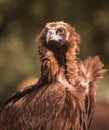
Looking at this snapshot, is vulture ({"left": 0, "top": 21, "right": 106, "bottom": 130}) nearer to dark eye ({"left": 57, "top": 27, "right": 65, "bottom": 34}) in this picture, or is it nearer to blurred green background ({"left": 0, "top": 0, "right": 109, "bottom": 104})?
dark eye ({"left": 57, "top": 27, "right": 65, "bottom": 34})

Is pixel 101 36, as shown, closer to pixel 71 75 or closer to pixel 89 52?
pixel 89 52

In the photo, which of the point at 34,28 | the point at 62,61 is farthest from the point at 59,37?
the point at 34,28

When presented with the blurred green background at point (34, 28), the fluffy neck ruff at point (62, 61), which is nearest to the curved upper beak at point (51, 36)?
the fluffy neck ruff at point (62, 61)

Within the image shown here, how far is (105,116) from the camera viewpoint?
12141 mm

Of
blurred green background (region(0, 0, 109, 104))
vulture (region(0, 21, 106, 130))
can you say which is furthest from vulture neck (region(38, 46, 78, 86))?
blurred green background (region(0, 0, 109, 104))

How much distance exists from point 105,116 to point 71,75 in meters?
5.33

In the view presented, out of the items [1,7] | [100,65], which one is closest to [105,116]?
[100,65]

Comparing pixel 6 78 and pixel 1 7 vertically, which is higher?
pixel 1 7

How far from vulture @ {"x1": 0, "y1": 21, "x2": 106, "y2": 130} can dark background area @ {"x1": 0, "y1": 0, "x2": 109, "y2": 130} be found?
9842 millimetres

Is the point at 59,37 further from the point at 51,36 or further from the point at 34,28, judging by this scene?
the point at 34,28

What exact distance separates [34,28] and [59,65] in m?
11.2

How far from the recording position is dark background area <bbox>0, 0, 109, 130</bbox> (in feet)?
56.5

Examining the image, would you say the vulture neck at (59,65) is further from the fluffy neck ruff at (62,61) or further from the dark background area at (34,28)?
the dark background area at (34,28)

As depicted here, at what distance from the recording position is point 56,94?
22.4ft
